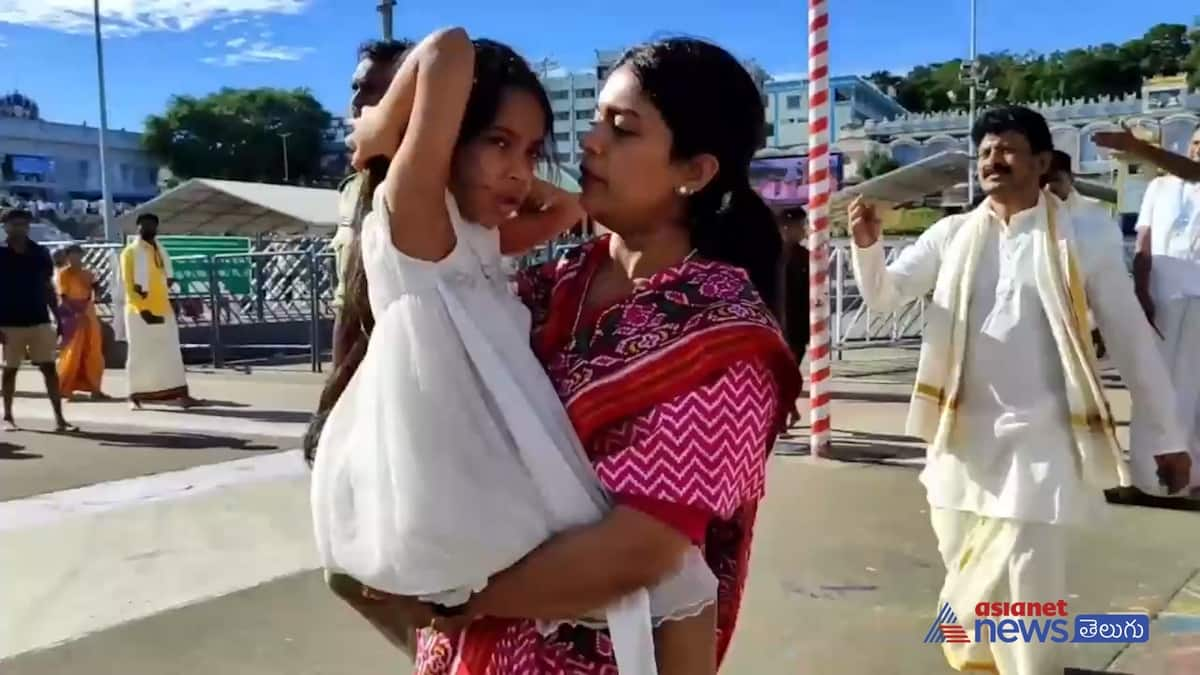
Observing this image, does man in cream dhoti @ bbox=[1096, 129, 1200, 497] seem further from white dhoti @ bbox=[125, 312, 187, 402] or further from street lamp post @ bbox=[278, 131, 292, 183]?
street lamp post @ bbox=[278, 131, 292, 183]

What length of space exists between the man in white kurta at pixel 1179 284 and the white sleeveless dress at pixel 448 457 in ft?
19.0

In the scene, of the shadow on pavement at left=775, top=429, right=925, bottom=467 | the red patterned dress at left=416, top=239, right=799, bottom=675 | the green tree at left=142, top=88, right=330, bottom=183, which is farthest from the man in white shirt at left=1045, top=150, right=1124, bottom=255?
the green tree at left=142, top=88, right=330, bottom=183

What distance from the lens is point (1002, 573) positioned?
11.2 ft

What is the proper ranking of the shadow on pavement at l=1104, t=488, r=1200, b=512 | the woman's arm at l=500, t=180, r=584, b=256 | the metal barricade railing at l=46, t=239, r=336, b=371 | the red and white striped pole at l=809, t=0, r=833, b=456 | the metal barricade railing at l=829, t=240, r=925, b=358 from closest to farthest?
the woman's arm at l=500, t=180, r=584, b=256
the shadow on pavement at l=1104, t=488, r=1200, b=512
the red and white striped pole at l=809, t=0, r=833, b=456
the metal barricade railing at l=829, t=240, r=925, b=358
the metal barricade railing at l=46, t=239, r=336, b=371

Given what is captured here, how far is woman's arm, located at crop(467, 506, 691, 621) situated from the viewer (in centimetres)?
135

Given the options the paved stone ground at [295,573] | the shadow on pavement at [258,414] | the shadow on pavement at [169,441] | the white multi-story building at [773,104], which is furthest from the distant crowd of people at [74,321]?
the white multi-story building at [773,104]

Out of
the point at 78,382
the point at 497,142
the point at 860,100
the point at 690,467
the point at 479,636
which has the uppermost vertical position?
the point at 860,100

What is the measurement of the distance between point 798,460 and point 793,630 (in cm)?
333

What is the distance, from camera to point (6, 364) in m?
9.90

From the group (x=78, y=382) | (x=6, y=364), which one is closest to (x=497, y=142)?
(x=6, y=364)

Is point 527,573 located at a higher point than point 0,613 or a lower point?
higher

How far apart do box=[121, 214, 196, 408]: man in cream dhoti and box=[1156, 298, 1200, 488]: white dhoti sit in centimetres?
794

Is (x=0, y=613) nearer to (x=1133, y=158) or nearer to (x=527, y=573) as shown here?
(x=527, y=573)

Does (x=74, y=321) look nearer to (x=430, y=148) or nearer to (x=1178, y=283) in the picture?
(x=1178, y=283)
